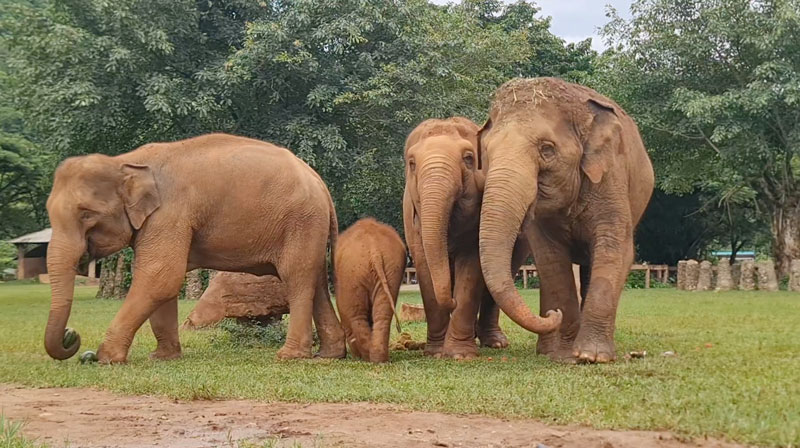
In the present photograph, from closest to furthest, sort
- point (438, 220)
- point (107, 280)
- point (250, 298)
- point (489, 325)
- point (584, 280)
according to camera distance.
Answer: point (438, 220) → point (584, 280) → point (489, 325) → point (250, 298) → point (107, 280)

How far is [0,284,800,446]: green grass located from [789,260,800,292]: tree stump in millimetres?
17351

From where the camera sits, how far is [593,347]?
24.8ft

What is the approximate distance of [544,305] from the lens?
8.21 meters

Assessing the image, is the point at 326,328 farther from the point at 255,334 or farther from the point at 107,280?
the point at 107,280

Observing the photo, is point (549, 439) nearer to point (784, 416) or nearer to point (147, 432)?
point (784, 416)

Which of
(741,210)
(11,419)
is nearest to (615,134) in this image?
(11,419)

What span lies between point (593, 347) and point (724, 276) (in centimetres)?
2325

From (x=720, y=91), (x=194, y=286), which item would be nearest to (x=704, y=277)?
(x=720, y=91)

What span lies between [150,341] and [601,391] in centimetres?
728

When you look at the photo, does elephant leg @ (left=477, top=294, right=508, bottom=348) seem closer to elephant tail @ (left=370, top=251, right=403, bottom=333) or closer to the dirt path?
elephant tail @ (left=370, top=251, right=403, bottom=333)

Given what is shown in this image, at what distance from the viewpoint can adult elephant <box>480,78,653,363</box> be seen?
7066mm

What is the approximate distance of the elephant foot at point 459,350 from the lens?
8336 mm

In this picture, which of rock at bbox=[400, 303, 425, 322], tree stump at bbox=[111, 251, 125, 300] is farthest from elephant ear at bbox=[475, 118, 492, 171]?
tree stump at bbox=[111, 251, 125, 300]

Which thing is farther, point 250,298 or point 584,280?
point 250,298
